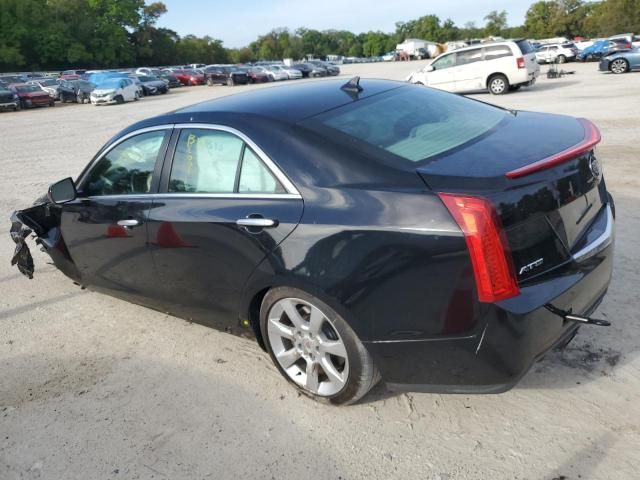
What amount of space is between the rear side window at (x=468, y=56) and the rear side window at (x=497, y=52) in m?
0.25

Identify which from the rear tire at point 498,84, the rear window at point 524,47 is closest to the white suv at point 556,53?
the rear window at point 524,47

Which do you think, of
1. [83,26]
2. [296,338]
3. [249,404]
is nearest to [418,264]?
[296,338]

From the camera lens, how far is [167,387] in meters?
3.37

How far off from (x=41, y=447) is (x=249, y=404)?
1.13 m

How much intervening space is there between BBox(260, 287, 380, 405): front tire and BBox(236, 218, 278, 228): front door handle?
35 centimetres

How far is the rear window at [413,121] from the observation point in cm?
287

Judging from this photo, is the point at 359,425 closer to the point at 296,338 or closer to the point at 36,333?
the point at 296,338

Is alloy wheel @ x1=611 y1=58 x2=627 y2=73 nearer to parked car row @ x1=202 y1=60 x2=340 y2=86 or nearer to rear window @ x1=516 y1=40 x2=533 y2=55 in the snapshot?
rear window @ x1=516 y1=40 x2=533 y2=55

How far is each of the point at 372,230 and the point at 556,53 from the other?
134 ft

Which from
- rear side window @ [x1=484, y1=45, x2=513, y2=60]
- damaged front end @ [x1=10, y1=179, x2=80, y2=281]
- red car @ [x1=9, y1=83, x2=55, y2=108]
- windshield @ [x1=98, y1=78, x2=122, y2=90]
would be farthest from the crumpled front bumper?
red car @ [x1=9, y1=83, x2=55, y2=108]

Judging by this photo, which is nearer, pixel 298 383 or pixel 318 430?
pixel 318 430

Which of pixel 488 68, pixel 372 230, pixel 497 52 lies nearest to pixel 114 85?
pixel 488 68

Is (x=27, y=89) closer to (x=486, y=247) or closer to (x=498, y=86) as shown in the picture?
(x=498, y=86)

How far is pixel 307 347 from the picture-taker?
116 inches
